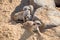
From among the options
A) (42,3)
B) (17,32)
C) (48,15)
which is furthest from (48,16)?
(17,32)

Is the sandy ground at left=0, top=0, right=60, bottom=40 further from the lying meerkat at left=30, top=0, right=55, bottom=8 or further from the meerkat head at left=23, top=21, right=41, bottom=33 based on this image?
the lying meerkat at left=30, top=0, right=55, bottom=8

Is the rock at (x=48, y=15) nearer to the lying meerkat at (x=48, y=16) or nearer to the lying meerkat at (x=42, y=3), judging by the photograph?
the lying meerkat at (x=48, y=16)

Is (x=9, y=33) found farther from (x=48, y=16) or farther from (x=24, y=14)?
(x=48, y=16)

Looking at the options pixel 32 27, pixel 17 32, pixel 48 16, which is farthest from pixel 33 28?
pixel 48 16

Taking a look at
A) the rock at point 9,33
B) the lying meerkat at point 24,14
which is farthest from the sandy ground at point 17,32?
Result: the lying meerkat at point 24,14

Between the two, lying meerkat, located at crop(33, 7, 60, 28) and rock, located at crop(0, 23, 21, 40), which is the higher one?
lying meerkat, located at crop(33, 7, 60, 28)

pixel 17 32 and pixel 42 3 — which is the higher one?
pixel 42 3

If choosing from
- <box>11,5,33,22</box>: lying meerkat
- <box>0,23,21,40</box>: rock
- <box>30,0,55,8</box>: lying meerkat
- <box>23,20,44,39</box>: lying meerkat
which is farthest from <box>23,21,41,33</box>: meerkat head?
<box>30,0,55,8</box>: lying meerkat

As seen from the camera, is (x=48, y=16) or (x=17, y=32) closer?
(x=17, y=32)

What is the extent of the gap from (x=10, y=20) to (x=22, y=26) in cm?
30

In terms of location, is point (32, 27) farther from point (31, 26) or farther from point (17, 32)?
point (17, 32)

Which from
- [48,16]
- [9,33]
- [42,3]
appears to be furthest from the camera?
[42,3]

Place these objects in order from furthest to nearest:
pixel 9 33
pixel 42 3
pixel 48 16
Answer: pixel 42 3 → pixel 48 16 → pixel 9 33

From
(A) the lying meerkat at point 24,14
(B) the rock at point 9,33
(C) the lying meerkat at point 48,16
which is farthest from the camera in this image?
(A) the lying meerkat at point 24,14
